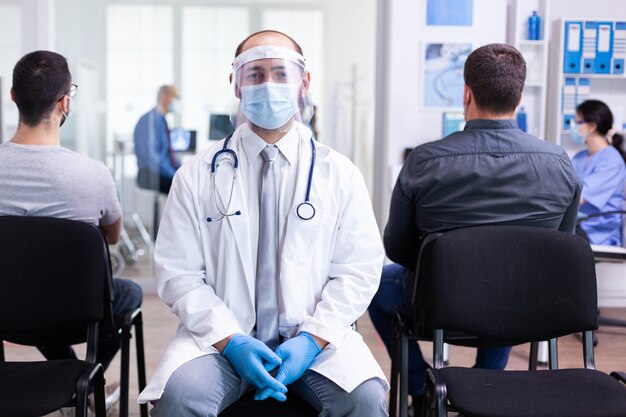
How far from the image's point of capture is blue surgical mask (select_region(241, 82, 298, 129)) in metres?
1.89

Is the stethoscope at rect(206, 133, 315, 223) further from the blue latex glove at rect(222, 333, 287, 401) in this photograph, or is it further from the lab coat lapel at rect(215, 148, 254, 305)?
the blue latex glove at rect(222, 333, 287, 401)

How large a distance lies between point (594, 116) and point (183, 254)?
117 inches

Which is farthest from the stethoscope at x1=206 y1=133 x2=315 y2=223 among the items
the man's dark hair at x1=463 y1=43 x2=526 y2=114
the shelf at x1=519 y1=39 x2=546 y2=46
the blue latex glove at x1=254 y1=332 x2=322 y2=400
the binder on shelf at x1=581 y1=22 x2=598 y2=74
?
the binder on shelf at x1=581 y1=22 x2=598 y2=74

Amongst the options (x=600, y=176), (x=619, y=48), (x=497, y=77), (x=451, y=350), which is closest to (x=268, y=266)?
(x=497, y=77)

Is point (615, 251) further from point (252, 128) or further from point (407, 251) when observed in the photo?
point (252, 128)

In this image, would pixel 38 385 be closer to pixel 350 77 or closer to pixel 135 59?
pixel 135 59

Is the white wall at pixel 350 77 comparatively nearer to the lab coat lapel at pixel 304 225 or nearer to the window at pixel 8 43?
the window at pixel 8 43

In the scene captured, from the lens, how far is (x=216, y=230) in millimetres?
1847

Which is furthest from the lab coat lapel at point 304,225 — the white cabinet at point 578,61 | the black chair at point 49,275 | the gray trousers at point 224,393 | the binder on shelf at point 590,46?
the binder on shelf at point 590,46

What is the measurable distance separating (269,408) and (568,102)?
3569mm

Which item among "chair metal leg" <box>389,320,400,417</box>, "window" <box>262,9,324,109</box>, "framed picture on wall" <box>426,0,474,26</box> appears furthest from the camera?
"window" <box>262,9,324,109</box>

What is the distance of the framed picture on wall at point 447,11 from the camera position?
14.1 feet

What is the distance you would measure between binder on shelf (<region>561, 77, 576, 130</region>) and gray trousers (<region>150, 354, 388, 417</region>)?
3376mm

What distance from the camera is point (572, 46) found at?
4480 mm
